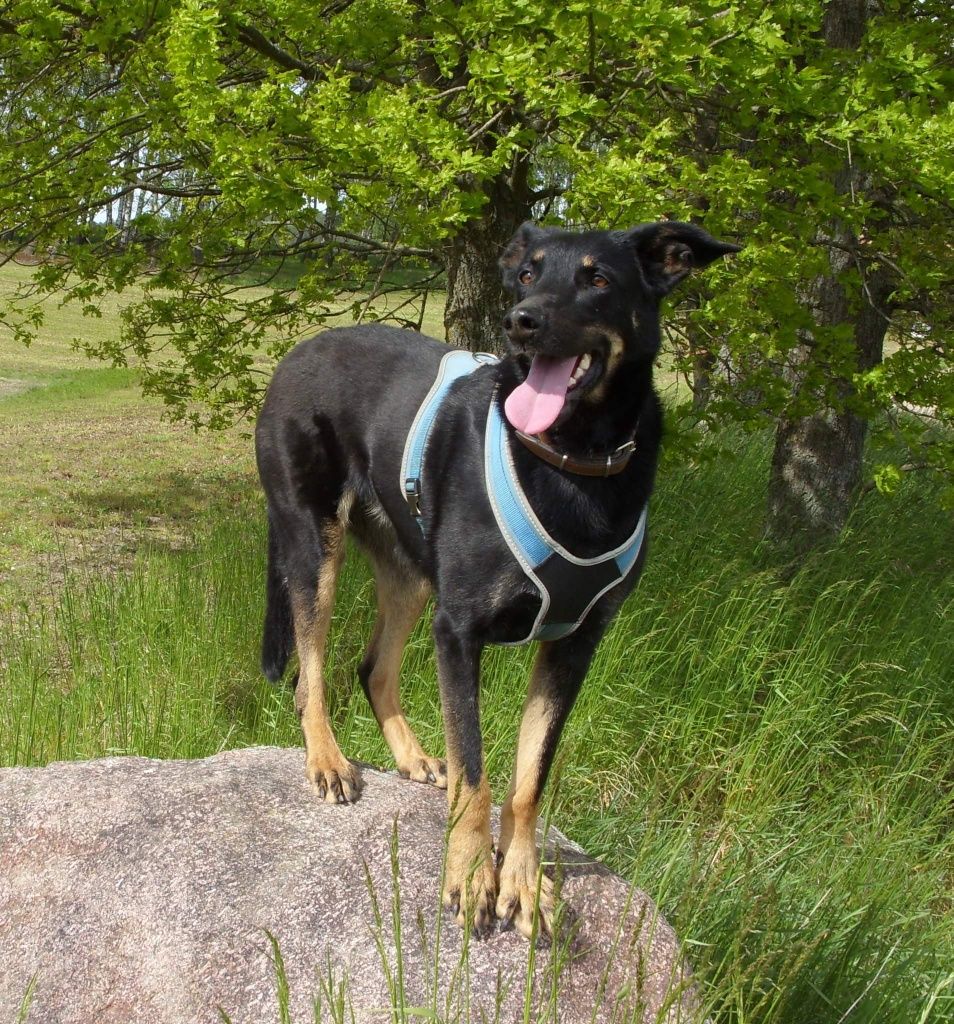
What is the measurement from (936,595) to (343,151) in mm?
4128

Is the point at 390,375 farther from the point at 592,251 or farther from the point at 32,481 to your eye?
the point at 32,481

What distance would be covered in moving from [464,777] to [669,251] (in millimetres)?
1745

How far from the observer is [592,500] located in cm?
339

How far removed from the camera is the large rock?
2.82 metres

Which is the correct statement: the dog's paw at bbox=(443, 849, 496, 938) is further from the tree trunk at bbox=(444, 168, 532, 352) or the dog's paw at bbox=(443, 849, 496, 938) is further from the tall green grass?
the tree trunk at bbox=(444, 168, 532, 352)

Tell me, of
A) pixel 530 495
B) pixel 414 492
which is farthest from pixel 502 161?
pixel 530 495

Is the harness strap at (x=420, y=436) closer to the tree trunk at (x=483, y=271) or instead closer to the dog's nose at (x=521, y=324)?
the dog's nose at (x=521, y=324)

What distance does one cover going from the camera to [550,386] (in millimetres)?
3330

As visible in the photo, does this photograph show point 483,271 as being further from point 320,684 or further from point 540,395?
point 540,395

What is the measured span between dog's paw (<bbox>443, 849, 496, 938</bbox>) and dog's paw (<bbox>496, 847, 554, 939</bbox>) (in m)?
0.03

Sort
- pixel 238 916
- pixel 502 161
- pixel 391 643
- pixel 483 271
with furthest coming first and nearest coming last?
pixel 483 271 → pixel 502 161 → pixel 391 643 → pixel 238 916

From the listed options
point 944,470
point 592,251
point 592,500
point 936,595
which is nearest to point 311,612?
point 592,500

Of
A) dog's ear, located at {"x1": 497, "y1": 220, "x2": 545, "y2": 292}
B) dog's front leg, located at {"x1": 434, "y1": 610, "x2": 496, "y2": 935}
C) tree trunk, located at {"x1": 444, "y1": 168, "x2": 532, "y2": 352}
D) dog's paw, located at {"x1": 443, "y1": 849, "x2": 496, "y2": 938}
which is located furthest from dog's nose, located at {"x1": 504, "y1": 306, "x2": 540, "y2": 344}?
tree trunk, located at {"x1": 444, "y1": 168, "x2": 532, "y2": 352}

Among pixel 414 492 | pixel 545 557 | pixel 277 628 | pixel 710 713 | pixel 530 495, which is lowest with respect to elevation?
pixel 710 713
